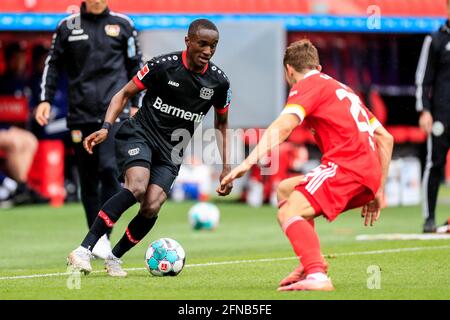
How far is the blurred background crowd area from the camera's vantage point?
1989cm

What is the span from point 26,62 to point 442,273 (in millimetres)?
13453

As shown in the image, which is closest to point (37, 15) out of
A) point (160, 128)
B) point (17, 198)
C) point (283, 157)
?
point (17, 198)

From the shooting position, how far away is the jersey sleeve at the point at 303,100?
25.5ft

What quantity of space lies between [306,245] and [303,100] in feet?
3.25

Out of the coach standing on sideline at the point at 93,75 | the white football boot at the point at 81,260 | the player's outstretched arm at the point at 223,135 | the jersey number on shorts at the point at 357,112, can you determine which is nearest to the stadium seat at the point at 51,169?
the coach standing on sideline at the point at 93,75

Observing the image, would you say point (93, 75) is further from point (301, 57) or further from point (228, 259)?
point (301, 57)

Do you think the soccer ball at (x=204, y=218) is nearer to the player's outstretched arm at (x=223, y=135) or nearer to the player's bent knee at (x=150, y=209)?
the player's outstretched arm at (x=223, y=135)

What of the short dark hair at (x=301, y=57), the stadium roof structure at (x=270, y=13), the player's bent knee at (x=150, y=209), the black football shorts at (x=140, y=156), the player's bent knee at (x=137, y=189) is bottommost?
the player's bent knee at (x=150, y=209)

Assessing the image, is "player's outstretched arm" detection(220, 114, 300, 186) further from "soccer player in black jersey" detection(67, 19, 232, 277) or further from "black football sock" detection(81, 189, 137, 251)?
"soccer player in black jersey" detection(67, 19, 232, 277)

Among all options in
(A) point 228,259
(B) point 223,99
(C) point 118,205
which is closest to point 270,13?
(A) point 228,259

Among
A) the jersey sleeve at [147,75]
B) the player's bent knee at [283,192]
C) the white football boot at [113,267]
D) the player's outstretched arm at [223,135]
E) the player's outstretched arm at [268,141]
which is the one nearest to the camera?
the player's outstretched arm at [268,141]

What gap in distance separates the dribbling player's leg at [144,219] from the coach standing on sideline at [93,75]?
1.88m

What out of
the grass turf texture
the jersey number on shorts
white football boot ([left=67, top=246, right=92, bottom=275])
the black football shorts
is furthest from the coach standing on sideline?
the jersey number on shorts
